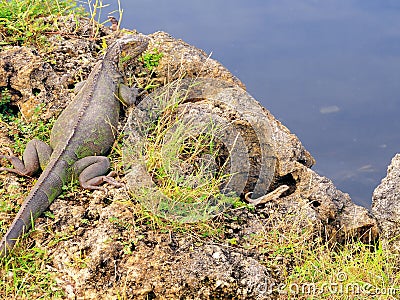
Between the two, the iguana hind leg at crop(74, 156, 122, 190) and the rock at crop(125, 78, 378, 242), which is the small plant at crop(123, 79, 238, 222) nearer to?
the rock at crop(125, 78, 378, 242)

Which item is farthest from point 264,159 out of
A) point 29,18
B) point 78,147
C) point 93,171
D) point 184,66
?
point 29,18

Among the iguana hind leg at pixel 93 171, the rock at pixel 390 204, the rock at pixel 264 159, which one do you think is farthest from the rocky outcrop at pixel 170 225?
the rock at pixel 390 204

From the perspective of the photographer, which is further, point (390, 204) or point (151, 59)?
point (151, 59)

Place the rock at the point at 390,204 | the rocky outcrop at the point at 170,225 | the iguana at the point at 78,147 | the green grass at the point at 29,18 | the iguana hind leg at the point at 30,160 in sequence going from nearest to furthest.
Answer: the rocky outcrop at the point at 170,225 < the iguana at the point at 78,147 < the iguana hind leg at the point at 30,160 < the rock at the point at 390,204 < the green grass at the point at 29,18

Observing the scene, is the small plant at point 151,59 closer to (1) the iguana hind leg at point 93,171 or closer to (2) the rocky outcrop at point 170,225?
(2) the rocky outcrop at point 170,225

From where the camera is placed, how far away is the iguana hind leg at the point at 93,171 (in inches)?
241

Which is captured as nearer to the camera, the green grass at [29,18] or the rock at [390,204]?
the rock at [390,204]

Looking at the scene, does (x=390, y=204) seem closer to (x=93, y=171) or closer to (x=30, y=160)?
(x=93, y=171)

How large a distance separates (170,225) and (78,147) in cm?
141

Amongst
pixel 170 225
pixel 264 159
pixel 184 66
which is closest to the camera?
pixel 170 225

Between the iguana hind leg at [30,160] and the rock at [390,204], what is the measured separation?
12.4ft

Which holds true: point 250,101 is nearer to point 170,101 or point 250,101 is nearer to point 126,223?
point 170,101

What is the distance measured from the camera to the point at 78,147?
641cm

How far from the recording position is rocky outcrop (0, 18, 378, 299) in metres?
5.22
